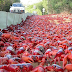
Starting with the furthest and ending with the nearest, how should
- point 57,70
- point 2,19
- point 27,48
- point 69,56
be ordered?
point 2,19 → point 27,48 → point 69,56 → point 57,70

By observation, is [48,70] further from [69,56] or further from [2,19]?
[2,19]

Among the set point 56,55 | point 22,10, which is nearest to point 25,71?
point 56,55

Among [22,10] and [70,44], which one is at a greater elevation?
[22,10]

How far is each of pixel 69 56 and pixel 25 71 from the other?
727 mm

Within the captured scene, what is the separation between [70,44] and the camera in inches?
98.1

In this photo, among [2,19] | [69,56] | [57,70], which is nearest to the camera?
[57,70]

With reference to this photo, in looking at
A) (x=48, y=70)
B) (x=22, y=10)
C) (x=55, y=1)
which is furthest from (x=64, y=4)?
(x=48, y=70)

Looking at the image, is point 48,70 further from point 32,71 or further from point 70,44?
point 70,44

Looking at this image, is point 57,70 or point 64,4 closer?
point 57,70

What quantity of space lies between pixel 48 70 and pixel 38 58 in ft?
0.97

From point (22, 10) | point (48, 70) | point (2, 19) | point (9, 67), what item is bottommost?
point (48, 70)

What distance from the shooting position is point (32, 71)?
50.2 inches

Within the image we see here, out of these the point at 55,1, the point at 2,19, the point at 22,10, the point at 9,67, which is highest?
the point at 55,1

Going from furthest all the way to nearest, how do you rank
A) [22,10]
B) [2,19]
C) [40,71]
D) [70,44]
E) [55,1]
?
[55,1], [22,10], [2,19], [70,44], [40,71]
